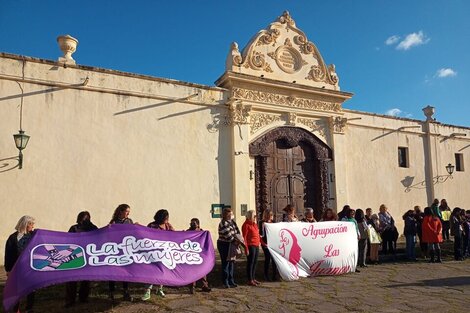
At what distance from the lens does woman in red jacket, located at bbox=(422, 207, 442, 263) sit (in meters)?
11.4

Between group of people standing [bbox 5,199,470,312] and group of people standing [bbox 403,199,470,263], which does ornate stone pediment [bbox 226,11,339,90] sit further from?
group of people standing [bbox 403,199,470,263]

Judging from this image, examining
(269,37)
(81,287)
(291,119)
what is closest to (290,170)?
(291,119)

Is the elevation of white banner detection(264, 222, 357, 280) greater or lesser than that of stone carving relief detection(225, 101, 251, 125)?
lesser

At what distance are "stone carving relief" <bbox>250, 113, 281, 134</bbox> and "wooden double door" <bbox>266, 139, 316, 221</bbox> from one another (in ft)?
2.63

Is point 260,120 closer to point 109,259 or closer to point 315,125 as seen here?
point 315,125

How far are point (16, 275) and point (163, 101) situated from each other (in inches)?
326

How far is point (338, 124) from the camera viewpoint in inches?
642

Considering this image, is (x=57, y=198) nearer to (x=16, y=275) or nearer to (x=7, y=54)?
(x=7, y=54)

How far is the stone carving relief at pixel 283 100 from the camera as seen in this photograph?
14320mm

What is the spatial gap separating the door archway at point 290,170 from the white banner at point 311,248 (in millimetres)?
4638

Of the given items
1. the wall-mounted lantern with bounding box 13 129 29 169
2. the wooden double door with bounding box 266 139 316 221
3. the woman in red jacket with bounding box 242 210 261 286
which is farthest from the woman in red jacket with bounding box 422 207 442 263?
the wall-mounted lantern with bounding box 13 129 29 169

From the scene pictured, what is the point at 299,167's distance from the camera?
1531 centimetres

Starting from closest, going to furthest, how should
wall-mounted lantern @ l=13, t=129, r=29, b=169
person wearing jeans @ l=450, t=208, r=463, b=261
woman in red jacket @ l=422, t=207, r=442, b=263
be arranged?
wall-mounted lantern @ l=13, t=129, r=29, b=169
woman in red jacket @ l=422, t=207, r=442, b=263
person wearing jeans @ l=450, t=208, r=463, b=261

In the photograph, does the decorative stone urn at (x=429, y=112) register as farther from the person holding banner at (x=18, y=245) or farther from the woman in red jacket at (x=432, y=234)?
the person holding banner at (x=18, y=245)
